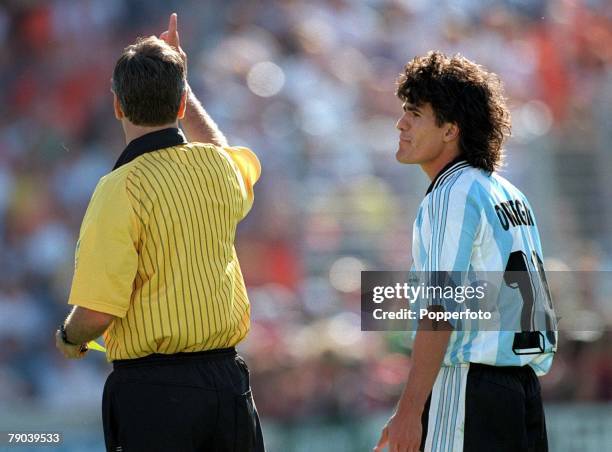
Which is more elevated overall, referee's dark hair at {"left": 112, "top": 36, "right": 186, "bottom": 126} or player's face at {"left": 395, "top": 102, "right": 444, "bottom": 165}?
referee's dark hair at {"left": 112, "top": 36, "right": 186, "bottom": 126}

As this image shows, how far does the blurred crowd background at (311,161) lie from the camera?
7754 mm

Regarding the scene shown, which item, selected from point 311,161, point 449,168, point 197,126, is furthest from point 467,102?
point 311,161

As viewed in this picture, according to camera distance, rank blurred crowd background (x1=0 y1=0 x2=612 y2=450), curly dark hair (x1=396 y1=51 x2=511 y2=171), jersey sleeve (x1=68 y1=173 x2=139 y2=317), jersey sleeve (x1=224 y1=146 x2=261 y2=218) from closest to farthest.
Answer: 1. jersey sleeve (x1=68 y1=173 x2=139 y2=317)
2. curly dark hair (x1=396 y1=51 x2=511 y2=171)
3. jersey sleeve (x1=224 y1=146 x2=261 y2=218)
4. blurred crowd background (x1=0 y1=0 x2=612 y2=450)

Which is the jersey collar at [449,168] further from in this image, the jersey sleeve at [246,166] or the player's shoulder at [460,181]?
the jersey sleeve at [246,166]

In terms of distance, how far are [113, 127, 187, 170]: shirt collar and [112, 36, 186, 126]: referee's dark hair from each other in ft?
0.12

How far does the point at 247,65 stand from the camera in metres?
9.20

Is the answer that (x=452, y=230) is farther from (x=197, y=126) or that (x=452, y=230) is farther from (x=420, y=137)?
(x=197, y=126)

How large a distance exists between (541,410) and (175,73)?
1.59 metres

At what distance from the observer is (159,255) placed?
3166 mm

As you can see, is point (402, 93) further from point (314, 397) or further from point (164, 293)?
point (314, 397)

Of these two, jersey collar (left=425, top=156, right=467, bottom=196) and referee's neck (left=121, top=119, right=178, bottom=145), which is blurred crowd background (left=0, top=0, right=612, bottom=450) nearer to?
jersey collar (left=425, top=156, right=467, bottom=196)

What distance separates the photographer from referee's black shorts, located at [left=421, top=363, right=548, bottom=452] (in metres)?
3.33

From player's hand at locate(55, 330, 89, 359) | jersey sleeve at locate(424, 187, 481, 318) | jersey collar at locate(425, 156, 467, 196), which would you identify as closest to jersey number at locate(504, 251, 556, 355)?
jersey sleeve at locate(424, 187, 481, 318)

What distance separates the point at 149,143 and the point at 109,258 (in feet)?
1.30
